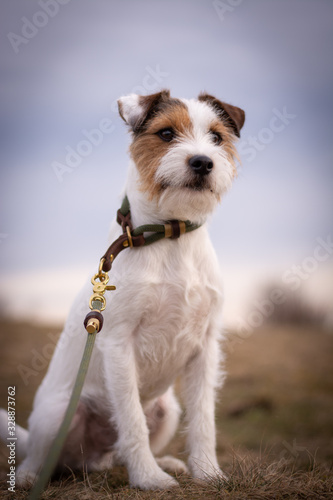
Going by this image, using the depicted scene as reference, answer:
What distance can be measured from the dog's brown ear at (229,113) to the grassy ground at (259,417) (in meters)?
2.04

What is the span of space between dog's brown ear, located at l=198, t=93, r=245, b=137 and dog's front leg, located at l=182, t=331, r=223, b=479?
1827mm

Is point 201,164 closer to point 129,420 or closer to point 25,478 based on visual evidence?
point 129,420

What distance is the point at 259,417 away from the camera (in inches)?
248

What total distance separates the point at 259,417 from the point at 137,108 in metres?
4.87

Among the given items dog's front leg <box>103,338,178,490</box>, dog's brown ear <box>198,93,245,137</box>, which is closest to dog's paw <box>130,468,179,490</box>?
dog's front leg <box>103,338,178,490</box>

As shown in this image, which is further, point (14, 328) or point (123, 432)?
point (14, 328)

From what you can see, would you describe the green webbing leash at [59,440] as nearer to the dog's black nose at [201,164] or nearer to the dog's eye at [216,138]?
the dog's black nose at [201,164]

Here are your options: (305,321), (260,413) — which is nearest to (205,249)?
(260,413)

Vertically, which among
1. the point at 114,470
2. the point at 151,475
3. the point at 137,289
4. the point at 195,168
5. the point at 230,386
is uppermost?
the point at 195,168

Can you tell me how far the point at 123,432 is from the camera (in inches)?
126

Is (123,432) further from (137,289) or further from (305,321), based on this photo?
(305,321)

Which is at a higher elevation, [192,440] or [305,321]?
[192,440]

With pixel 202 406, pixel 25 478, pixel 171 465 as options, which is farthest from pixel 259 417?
pixel 25 478

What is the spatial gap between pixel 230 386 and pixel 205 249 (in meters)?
4.89
